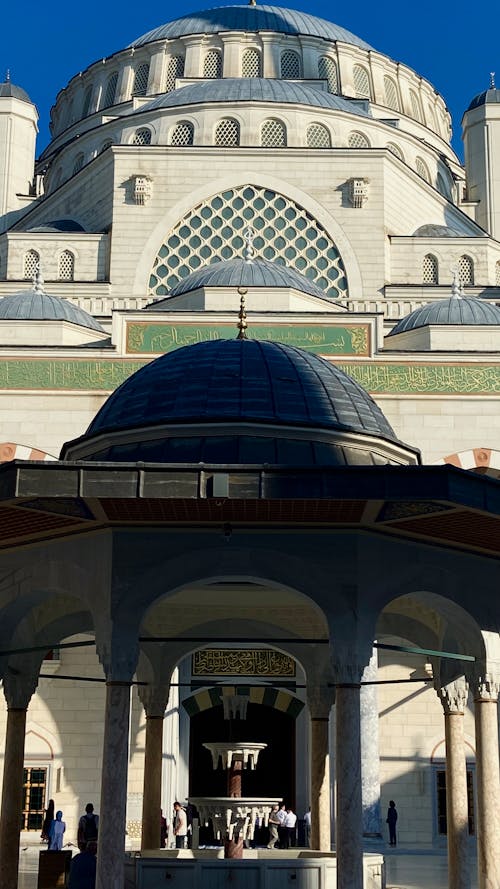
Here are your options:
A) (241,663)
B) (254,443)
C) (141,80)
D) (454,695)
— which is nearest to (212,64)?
(141,80)

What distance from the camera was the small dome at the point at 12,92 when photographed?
86.5ft

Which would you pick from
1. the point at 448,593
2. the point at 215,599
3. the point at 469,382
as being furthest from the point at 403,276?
the point at 448,593

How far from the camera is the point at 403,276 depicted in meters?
20.7

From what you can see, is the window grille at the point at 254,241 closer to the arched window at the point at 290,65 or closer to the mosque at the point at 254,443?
the mosque at the point at 254,443

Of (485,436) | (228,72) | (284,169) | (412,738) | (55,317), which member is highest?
(228,72)

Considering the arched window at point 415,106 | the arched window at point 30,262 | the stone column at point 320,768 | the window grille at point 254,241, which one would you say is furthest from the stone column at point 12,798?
the arched window at point 415,106

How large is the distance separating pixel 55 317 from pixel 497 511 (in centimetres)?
1094

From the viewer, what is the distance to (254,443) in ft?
28.1

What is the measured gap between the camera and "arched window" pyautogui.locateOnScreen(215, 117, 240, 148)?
72.9ft

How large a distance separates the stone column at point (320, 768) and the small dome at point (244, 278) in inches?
302

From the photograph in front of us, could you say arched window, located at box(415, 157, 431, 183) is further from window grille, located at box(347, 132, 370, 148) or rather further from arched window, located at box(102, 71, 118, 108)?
arched window, located at box(102, 71, 118, 108)

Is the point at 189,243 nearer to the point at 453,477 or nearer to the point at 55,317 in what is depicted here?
the point at 55,317

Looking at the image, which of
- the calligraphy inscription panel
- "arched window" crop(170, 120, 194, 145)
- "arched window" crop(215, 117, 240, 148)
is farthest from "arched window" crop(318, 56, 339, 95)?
the calligraphy inscription panel

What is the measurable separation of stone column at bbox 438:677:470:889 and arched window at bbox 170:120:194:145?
14878 mm
